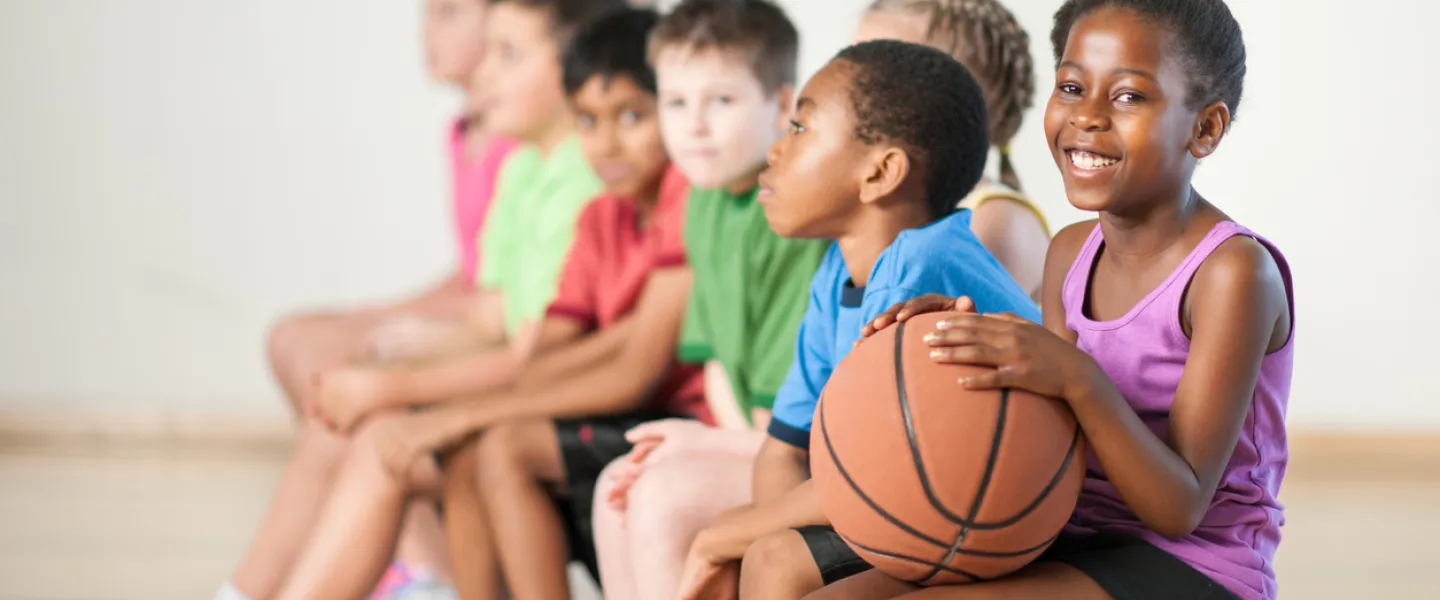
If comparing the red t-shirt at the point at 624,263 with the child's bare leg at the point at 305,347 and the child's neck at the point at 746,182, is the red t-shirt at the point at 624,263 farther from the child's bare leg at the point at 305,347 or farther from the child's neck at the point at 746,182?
the child's bare leg at the point at 305,347

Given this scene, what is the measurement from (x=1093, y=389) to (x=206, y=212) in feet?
15.7

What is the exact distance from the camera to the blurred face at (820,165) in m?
1.90

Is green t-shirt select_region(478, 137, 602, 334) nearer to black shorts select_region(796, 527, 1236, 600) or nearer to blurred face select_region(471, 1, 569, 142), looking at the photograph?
blurred face select_region(471, 1, 569, 142)

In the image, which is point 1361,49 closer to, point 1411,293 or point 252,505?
point 1411,293

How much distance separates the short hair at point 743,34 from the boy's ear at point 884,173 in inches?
29.8

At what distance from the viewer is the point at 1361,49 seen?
14.2ft

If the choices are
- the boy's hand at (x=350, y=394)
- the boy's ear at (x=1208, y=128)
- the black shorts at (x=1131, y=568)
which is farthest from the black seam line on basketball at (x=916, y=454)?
the boy's hand at (x=350, y=394)

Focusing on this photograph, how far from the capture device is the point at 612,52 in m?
2.93

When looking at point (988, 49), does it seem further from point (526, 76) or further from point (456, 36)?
point (456, 36)

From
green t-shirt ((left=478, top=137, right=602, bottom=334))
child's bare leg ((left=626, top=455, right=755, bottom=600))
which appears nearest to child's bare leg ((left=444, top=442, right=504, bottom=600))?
green t-shirt ((left=478, top=137, right=602, bottom=334))

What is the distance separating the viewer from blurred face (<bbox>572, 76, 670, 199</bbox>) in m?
2.89

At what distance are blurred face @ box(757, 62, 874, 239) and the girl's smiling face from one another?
1.15ft

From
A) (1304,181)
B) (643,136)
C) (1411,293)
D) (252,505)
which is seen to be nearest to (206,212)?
(252,505)

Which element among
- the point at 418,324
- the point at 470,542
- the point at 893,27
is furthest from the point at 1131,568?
the point at 418,324
